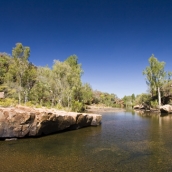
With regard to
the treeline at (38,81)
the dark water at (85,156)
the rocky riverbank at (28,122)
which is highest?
the treeline at (38,81)

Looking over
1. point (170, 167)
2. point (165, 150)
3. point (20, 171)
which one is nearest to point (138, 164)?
point (170, 167)

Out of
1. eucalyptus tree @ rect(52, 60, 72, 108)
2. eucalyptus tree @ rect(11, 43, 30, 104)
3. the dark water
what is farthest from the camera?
eucalyptus tree @ rect(52, 60, 72, 108)

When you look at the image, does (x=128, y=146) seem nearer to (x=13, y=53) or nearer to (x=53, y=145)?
(x=53, y=145)

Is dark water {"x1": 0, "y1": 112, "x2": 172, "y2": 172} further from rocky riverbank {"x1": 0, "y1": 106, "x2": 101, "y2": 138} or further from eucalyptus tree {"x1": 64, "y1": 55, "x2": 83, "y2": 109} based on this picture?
eucalyptus tree {"x1": 64, "y1": 55, "x2": 83, "y2": 109}

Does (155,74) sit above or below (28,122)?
above

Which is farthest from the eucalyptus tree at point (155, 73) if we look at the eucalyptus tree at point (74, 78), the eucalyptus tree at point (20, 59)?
the eucalyptus tree at point (20, 59)

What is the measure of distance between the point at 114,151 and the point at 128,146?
2.16 metres

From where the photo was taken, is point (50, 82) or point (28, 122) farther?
point (50, 82)

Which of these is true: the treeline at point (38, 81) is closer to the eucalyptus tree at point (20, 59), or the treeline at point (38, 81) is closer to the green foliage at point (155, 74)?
the eucalyptus tree at point (20, 59)

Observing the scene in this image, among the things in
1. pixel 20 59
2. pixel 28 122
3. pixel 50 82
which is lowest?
pixel 28 122

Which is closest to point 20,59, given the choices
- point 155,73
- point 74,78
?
point 74,78

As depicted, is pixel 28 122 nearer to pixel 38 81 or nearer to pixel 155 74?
pixel 38 81

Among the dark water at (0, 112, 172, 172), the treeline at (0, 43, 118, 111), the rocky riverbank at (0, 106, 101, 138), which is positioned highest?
the treeline at (0, 43, 118, 111)

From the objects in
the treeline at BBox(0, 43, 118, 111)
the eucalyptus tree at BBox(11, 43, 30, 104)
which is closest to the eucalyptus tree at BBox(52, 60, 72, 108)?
the treeline at BBox(0, 43, 118, 111)
